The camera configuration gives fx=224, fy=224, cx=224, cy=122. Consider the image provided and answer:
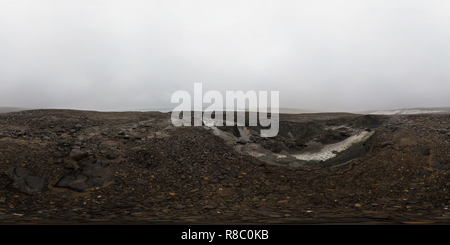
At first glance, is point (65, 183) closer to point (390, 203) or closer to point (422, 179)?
point (390, 203)

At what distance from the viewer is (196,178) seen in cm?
710

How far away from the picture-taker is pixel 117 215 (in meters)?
4.68

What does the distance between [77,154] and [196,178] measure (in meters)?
4.07

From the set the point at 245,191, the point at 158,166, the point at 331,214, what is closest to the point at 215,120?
the point at 158,166

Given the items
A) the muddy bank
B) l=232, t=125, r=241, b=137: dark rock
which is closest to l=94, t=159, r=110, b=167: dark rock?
the muddy bank

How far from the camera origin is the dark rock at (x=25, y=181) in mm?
5809

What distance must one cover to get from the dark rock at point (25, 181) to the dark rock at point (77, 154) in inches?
46.1

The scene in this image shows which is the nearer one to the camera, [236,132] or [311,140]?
[236,132]

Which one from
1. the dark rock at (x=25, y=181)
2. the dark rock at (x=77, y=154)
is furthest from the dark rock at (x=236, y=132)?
the dark rock at (x=25, y=181)

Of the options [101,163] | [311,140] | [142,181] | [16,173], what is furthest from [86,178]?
[311,140]

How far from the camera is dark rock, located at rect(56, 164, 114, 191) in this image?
6211 millimetres

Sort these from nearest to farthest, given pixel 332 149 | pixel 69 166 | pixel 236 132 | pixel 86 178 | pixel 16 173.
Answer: pixel 16 173, pixel 86 178, pixel 69 166, pixel 332 149, pixel 236 132

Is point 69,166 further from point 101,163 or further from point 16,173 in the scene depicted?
point 16,173

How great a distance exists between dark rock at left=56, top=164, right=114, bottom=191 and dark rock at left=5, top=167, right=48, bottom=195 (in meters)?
0.41
